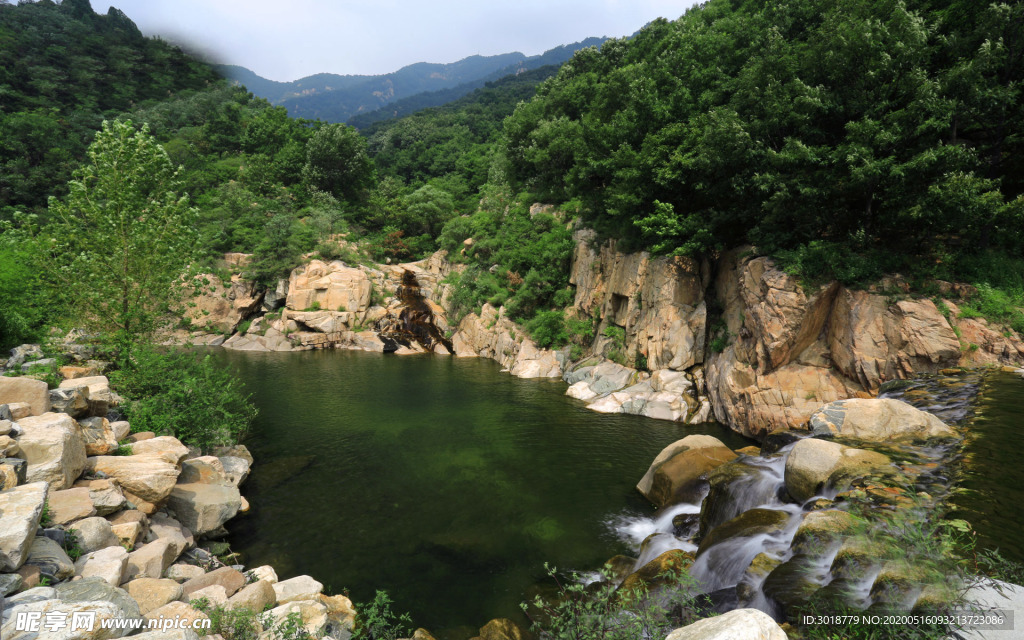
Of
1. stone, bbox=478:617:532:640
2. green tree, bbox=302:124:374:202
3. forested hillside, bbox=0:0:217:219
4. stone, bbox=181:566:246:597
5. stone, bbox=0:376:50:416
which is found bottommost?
stone, bbox=478:617:532:640

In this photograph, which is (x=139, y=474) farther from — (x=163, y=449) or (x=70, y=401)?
(x=70, y=401)

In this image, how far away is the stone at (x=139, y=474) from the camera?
8875mm

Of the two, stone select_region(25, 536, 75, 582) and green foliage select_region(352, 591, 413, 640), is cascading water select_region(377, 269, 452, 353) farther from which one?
stone select_region(25, 536, 75, 582)

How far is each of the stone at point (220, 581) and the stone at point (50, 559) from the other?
1.97m

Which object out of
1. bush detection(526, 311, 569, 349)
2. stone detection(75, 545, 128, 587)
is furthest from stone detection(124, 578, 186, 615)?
bush detection(526, 311, 569, 349)

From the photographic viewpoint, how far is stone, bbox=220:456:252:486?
40.9 feet

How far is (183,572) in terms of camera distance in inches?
310

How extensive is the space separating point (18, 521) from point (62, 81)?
10388 cm

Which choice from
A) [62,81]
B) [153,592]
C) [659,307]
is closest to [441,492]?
[153,592]

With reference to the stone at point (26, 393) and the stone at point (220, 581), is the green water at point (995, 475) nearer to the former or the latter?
the stone at point (220, 581)

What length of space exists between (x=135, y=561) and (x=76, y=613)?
3.61 meters

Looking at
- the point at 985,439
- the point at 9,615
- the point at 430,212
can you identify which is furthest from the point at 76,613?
the point at 430,212

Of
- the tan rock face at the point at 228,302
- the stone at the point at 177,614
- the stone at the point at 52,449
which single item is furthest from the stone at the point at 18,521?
the tan rock face at the point at 228,302

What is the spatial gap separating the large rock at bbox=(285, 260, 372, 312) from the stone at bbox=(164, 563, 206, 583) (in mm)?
38650
